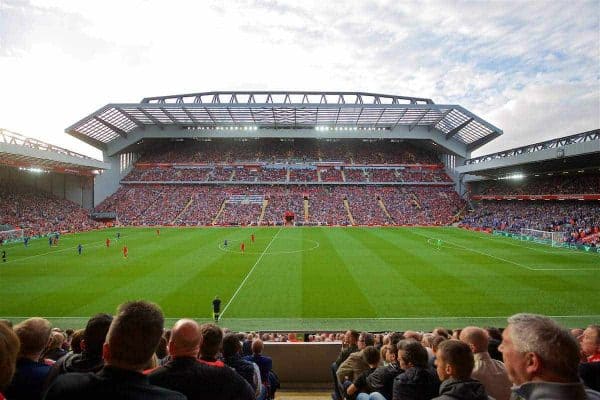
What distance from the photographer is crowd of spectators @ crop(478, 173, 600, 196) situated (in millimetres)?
42000

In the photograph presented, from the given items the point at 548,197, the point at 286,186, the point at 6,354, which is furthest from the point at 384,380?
the point at 286,186

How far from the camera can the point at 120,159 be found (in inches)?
2714

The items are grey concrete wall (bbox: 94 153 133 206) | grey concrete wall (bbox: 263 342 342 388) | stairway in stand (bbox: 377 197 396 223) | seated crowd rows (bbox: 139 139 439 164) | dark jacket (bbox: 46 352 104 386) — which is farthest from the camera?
seated crowd rows (bbox: 139 139 439 164)

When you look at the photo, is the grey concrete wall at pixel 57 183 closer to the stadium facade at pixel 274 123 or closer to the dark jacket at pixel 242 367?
the stadium facade at pixel 274 123

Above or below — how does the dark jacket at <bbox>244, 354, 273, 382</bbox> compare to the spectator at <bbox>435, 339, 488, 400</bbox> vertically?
below

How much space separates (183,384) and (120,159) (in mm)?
74836

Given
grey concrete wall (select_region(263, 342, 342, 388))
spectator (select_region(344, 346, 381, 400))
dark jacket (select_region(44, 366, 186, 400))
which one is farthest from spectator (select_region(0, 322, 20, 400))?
grey concrete wall (select_region(263, 342, 342, 388))

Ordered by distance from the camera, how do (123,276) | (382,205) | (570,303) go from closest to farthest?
(570,303) → (123,276) → (382,205)

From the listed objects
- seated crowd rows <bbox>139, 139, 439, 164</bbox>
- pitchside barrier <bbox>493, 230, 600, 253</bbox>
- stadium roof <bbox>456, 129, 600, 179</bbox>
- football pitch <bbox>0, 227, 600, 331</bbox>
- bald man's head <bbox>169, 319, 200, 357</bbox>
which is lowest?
football pitch <bbox>0, 227, 600, 331</bbox>

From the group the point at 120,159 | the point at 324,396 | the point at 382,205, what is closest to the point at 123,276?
the point at 324,396

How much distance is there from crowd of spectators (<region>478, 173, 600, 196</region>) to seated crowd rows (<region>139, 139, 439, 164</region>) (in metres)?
18.2

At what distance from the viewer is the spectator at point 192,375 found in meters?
2.84

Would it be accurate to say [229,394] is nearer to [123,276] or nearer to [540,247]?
[123,276]

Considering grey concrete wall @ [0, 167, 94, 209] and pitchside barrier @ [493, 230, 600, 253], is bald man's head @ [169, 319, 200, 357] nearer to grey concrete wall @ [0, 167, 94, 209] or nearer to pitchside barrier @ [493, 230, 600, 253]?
pitchside barrier @ [493, 230, 600, 253]
